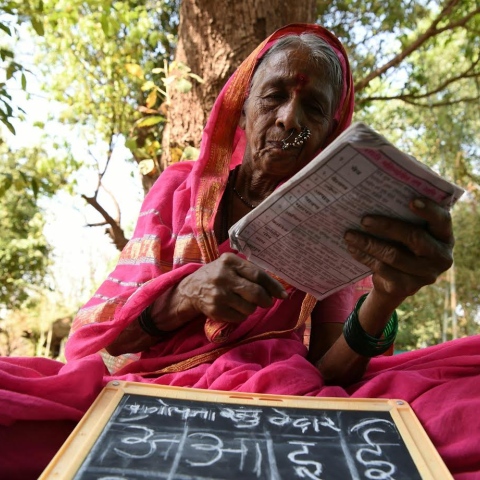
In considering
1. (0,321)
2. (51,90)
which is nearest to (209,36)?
(51,90)

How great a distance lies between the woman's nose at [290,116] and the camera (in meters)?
1.64

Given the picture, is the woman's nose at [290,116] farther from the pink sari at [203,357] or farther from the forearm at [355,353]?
the forearm at [355,353]

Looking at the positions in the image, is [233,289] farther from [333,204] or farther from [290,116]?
[290,116]

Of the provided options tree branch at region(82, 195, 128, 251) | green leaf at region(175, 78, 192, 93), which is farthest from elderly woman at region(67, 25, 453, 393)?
tree branch at region(82, 195, 128, 251)

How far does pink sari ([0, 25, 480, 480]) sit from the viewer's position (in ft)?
3.31

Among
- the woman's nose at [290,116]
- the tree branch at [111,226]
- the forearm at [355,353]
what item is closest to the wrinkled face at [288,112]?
the woman's nose at [290,116]

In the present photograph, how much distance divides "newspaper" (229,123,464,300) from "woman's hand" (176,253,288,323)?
56 mm

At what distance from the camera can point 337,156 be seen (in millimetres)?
1007

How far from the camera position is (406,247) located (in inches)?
45.6

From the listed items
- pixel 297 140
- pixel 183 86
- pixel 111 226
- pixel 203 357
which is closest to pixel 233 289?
pixel 203 357

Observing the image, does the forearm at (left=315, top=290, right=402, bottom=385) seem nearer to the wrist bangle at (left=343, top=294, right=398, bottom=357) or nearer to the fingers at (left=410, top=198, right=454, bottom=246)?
the wrist bangle at (left=343, top=294, right=398, bottom=357)

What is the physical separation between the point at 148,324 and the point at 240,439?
695mm

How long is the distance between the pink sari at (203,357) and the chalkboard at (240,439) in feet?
0.27

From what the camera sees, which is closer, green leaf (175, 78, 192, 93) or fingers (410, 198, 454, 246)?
fingers (410, 198, 454, 246)
